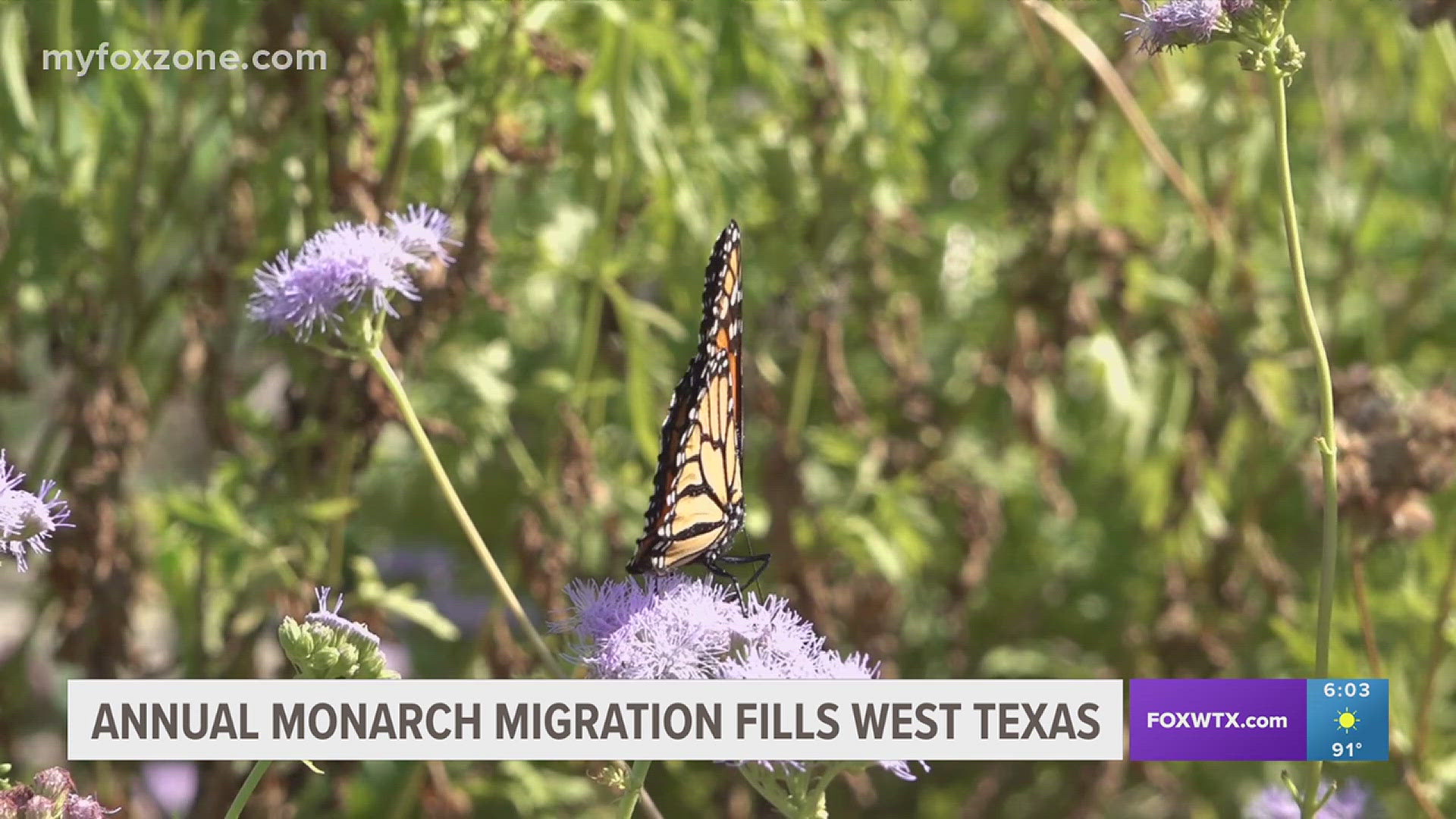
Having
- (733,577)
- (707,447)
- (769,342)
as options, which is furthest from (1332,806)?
(769,342)

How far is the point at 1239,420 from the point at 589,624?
227 centimetres

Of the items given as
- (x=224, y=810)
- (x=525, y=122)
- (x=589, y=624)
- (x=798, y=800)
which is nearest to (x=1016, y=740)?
(x=798, y=800)

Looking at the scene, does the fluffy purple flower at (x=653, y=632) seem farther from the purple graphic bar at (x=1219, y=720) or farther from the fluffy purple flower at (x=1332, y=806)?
the fluffy purple flower at (x=1332, y=806)

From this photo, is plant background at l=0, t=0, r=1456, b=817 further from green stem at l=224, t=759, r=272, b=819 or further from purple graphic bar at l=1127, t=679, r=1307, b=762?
green stem at l=224, t=759, r=272, b=819

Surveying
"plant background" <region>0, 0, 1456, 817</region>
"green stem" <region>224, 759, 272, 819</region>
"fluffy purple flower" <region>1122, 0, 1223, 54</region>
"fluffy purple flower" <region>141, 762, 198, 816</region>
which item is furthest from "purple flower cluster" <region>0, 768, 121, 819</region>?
"fluffy purple flower" <region>141, 762, 198, 816</region>

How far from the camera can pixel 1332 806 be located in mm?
2297

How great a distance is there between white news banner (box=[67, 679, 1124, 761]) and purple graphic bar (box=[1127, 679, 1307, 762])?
20 cm

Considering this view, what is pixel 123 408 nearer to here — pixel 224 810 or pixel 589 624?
pixel 224 810

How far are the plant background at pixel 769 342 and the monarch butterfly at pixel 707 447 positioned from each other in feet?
1.69

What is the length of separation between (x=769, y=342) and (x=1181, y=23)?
1.61 m

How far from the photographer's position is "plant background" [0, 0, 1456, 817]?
2.63 metres

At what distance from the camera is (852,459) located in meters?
3.28

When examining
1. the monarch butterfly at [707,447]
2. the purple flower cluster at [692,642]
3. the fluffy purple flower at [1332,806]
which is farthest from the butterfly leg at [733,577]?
the fluffy purple flower at [1332,806]

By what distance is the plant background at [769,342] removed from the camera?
2.63 metres
